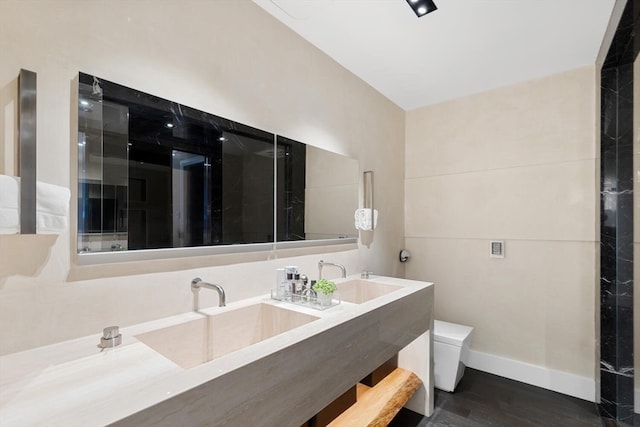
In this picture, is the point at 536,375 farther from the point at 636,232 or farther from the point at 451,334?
the point at 636,232

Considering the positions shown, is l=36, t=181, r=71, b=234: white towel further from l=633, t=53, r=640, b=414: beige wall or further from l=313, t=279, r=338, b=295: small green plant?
l=633, t=53, r=640, b=414: beige wall

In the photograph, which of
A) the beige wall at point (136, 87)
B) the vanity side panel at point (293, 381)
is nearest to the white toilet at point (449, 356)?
the vanity side panel at point (293, 381)

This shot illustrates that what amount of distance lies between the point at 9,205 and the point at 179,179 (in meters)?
0.60

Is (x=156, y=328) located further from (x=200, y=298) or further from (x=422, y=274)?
(x=422, y=274)

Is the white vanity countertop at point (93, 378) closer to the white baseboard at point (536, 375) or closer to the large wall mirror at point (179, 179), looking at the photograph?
the large wall mirror at point (179, 179)

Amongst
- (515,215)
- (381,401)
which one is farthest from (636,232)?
(381,401)

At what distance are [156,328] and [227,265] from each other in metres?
0.46

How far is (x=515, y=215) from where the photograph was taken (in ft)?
8.87

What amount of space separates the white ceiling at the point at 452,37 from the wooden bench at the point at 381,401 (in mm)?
2222

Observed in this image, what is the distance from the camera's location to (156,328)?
1210 mm

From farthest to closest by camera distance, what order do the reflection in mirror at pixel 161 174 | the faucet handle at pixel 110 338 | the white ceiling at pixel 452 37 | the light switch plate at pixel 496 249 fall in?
1. the light switch plate at pixel 496 249
2. the white ceiling at pixel 452 37
3. the reflection in mirror at pixel 161 174
4. the faucet handle at pixel 110 338

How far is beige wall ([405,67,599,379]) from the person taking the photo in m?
2.45

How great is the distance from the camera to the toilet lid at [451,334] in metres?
2.42

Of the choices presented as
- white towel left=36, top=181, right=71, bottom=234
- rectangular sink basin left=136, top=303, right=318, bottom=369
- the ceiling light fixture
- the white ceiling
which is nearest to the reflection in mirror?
white towel left=36, top=181, right=71, bottom=234
